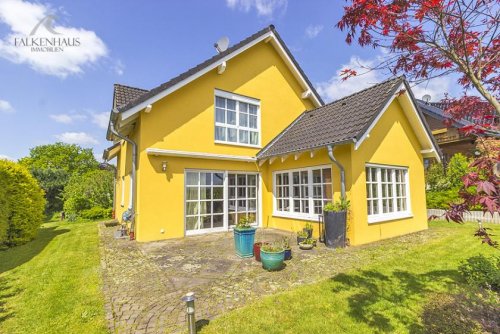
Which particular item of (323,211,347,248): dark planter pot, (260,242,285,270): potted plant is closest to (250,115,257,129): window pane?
(323,211,347,248): dark planter pot

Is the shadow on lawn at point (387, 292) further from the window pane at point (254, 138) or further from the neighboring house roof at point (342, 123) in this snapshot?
the window pane at point (254, 138)

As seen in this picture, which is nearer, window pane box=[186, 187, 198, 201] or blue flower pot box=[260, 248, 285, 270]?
blue flower pot box=[260, 248, 285, 270]

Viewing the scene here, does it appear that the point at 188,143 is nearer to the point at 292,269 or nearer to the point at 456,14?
the point at 292,269

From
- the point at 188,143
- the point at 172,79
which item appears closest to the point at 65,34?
the point at 172,79

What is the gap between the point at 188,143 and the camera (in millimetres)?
9891

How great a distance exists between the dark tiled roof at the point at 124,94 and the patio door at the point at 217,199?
158 inches

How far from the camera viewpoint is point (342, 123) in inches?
353

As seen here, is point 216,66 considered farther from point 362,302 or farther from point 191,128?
point 362,302

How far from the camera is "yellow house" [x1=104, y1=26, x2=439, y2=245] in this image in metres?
8.62

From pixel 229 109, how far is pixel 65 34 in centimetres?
693

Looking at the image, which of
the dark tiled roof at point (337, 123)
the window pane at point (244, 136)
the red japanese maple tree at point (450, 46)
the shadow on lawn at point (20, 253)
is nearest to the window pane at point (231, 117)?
the window pane at point (244, 136)

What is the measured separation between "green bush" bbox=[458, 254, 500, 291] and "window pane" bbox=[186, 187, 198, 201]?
826cm

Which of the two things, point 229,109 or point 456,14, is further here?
point 229,109

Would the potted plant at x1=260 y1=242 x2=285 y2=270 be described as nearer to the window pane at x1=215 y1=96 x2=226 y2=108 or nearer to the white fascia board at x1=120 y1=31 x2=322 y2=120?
the white fascia board at x1=120 y1=31 x2=322 y2=120
